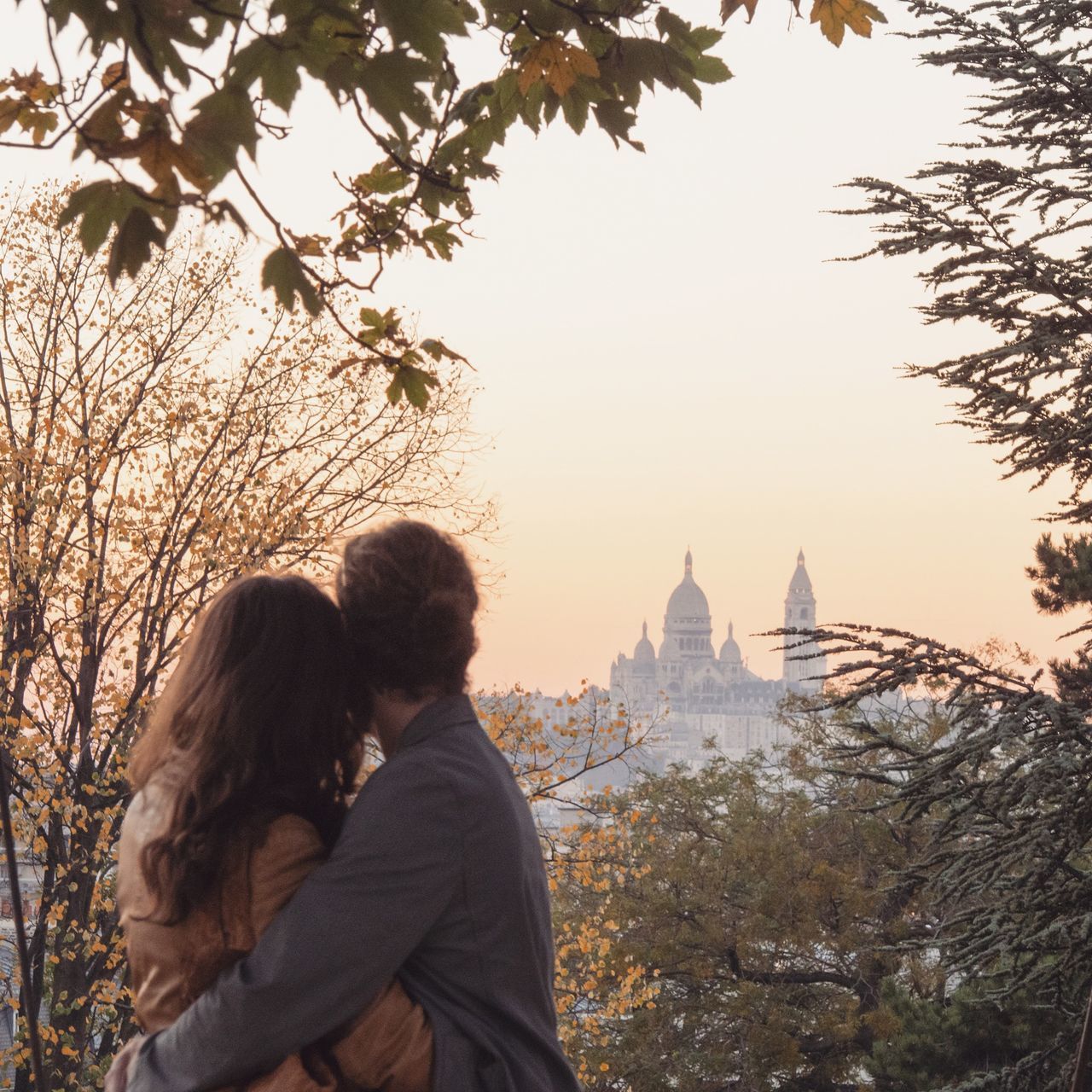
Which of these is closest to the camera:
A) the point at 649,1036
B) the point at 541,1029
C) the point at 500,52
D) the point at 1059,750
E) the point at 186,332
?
the point at 541,1029

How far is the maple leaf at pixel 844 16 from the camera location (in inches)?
80.2

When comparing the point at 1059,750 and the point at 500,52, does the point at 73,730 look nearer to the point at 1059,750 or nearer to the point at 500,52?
the point at 1059,750

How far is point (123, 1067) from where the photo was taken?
5.01 ft

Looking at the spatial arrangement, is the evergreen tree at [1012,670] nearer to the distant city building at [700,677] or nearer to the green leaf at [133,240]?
the green leaf at [133,240]

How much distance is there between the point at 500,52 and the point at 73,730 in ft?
23.2

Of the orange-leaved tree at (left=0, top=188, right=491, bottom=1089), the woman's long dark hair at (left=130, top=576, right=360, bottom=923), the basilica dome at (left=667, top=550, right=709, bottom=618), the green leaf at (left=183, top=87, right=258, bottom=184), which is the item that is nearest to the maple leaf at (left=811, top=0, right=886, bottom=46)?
the green leaf at (left=183, top=87, right=258, bottom=184)

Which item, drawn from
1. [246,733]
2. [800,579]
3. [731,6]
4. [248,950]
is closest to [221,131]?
[246,733]

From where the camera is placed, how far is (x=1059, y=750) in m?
6.39

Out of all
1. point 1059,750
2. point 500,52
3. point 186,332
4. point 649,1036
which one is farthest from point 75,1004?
point 649,1036

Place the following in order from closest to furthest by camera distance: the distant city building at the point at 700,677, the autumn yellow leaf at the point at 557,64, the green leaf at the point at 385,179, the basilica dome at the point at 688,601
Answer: the autumn yellow leaf at the point at 557,64
the green leaf at the point at 385,179
the distant city building at the point at 700,677
the basilica dome at the point at 688,601

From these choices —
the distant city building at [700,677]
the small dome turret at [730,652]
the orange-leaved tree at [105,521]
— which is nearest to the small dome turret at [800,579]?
the distant city building at [700,677]

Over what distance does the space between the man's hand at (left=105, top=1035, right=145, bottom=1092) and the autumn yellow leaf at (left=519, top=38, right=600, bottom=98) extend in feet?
4.15

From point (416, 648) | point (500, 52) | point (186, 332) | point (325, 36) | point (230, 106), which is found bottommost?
point (416, 648)

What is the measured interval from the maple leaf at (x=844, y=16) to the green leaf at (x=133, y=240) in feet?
3.46
